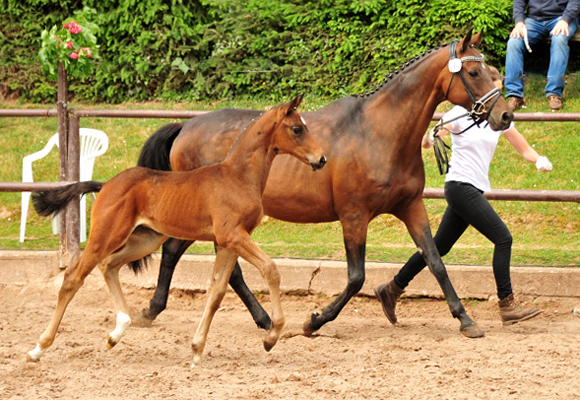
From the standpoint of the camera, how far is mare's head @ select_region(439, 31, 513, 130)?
4504 mm

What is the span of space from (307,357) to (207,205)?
1159mm

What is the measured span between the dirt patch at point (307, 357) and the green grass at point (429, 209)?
70cm

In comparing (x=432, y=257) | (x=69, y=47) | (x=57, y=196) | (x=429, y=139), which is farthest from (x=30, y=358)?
(x=69, y=47)

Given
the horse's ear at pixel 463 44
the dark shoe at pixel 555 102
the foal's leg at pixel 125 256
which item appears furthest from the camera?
the dark shoe at pixel 555 102

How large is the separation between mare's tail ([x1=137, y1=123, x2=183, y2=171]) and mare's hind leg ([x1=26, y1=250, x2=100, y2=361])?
158cm

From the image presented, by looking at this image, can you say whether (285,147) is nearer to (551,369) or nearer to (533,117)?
(551,369)

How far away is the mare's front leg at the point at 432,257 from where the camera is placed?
476 cm

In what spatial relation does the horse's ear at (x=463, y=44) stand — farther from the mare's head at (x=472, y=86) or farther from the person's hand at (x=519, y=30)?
the person's hand at (x=519, y=30)

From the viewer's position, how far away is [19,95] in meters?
11.6

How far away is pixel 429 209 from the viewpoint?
7.73 metres

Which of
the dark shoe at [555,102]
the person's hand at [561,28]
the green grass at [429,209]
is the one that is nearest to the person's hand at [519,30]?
the person's hand at [561,28]

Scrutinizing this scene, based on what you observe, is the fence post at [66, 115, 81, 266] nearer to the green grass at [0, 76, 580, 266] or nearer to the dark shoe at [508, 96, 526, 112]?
the green grass at [0, 76, 580, 266]

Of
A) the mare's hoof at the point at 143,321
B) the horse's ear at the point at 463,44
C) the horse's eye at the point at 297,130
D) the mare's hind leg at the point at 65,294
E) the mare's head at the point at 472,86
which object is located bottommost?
the mare's hoof at the point at 143,321

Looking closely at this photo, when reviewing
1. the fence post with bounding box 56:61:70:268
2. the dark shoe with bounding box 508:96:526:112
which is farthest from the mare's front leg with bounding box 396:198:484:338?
the dark shoe with bounding box 508:96:526:112
